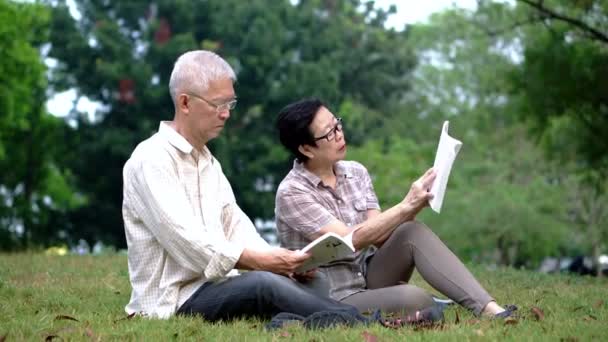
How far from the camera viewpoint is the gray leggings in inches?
221

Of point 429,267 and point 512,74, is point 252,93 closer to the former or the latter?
point 512,74

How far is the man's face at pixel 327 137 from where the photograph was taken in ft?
19.5

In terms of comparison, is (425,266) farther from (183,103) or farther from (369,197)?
(183,103)

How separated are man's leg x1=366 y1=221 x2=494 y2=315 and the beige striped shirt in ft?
2.69

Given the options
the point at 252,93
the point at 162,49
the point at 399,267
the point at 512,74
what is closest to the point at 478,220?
the point at 252,93

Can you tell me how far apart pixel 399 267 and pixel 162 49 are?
82.8 ft

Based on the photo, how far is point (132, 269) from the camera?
5.44 metres

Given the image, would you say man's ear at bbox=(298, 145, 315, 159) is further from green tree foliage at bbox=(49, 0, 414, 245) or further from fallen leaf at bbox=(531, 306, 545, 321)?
green tree foliage at bbox=(49, 0, 414, 245)

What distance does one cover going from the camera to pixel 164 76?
3112 cm

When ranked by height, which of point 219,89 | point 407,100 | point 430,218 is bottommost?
point 430,218

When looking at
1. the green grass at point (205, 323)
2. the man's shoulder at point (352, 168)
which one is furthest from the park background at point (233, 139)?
the man's shoulder at point (352, 168)

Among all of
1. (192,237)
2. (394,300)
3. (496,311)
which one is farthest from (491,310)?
(192,237)

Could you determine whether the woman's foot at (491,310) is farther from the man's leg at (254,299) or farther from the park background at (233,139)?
the park background at (233,139)

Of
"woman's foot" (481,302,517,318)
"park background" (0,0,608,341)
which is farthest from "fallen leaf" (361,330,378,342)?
"park background" (0,0,608,341)
